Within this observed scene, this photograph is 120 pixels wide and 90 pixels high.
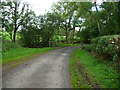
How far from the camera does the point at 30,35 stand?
2897 centimetres

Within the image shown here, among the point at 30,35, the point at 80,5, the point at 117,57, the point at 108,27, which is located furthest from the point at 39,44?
the point at 117,57

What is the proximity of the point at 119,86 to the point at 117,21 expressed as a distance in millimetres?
10643

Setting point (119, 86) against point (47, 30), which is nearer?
point (119, 86)

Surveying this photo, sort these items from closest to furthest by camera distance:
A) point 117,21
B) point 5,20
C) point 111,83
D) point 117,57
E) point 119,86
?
point 119,86 → point 111,83 → point 117,57 → point 117,21 → point 5,20

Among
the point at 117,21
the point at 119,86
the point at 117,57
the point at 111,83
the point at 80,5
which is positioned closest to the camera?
the point at 119,86

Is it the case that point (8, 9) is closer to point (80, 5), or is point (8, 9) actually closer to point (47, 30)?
point (47, 30)

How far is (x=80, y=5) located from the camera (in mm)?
19422

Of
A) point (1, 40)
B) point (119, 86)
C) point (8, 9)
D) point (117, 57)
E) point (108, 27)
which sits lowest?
point (119, 86)

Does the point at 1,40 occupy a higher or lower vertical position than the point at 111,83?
higher

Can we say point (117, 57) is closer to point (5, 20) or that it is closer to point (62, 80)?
point (62, 80)

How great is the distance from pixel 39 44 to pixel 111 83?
2589 centimetres

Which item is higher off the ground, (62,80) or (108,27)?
(108,27)

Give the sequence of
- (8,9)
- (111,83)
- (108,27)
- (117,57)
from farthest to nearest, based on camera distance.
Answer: (8,9), (108,27), (117,57), (111,83)

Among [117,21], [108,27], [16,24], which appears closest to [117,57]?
[117,21]
